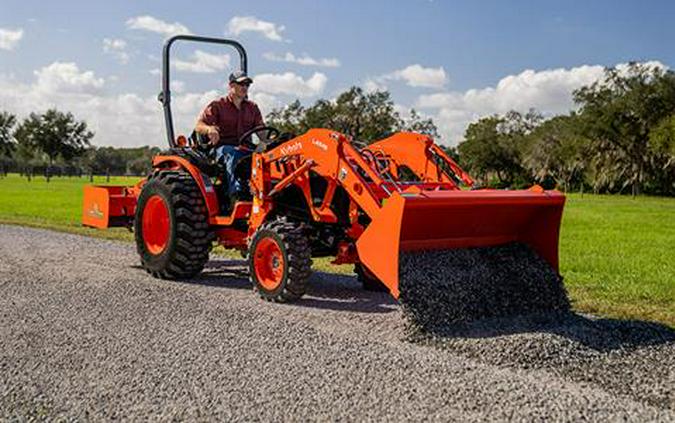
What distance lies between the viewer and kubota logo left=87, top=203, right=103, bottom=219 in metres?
9.95

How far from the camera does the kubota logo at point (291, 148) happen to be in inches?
292

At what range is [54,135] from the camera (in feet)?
253

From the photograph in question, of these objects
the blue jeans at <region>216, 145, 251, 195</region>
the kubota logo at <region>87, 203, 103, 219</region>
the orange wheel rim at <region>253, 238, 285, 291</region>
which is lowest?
the orange wheel rim at <region>253, 238, 285, 291</region>

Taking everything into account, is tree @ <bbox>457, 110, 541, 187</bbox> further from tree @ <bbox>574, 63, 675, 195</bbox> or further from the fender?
the fender

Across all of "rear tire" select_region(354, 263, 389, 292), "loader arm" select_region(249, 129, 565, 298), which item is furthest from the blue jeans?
"rear tire" select_region(354, 263, 389, 292)

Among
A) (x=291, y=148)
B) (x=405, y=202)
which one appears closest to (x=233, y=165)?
(x=291, y=148)

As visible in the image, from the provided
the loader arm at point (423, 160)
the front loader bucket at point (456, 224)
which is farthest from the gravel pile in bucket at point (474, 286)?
the loader arm at point (423, 160)

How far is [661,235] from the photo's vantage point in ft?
57.8

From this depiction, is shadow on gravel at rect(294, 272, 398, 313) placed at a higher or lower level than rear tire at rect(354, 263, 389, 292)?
lower

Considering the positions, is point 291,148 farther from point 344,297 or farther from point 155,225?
point 155,225

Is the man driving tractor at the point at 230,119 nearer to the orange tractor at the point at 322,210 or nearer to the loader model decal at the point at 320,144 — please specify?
the orange tractor at the point at 322,210

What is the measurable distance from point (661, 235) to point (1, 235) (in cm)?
1399

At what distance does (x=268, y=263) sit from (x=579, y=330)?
3.04 metres

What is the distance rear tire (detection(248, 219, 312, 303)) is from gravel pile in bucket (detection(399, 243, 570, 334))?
1.10 m
